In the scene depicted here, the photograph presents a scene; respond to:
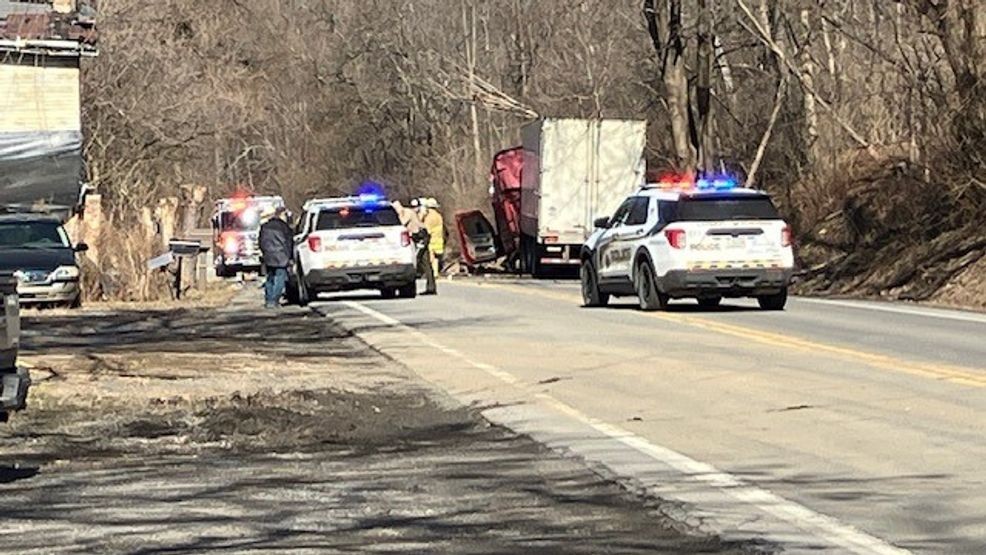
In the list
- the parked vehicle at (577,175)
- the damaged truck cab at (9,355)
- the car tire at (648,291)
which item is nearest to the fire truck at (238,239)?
the parked vehicle at (577,175)

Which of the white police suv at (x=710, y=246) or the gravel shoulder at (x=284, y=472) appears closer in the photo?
the gravel shoulder at (x=284, y=472)

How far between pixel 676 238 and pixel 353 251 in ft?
25.9

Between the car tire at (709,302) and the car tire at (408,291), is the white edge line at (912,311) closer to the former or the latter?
the car tire at (709,302)

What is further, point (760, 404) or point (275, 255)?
point (275, 255)

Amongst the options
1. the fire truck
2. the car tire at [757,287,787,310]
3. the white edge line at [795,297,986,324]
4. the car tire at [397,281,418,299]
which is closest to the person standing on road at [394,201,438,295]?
the car tire at [397,281,418,299]

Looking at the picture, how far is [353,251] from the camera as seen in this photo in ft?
102

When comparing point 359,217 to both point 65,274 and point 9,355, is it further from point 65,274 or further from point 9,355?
point 9,355

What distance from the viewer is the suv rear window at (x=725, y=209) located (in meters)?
24.8

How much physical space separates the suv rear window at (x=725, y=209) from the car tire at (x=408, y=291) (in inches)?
300

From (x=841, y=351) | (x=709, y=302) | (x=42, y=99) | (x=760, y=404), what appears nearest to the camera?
(x=760, y=404)

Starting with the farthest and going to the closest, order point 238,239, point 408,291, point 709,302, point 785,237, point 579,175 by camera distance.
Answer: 1. point 238,239
2. point 579,175
3. point 408,291
4. point 709,302
5. point 785,237

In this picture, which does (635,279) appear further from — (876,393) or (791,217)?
(791,217)

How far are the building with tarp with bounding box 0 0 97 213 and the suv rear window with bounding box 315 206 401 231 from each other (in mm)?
4711

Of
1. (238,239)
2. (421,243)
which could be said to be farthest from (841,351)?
(238,239)
